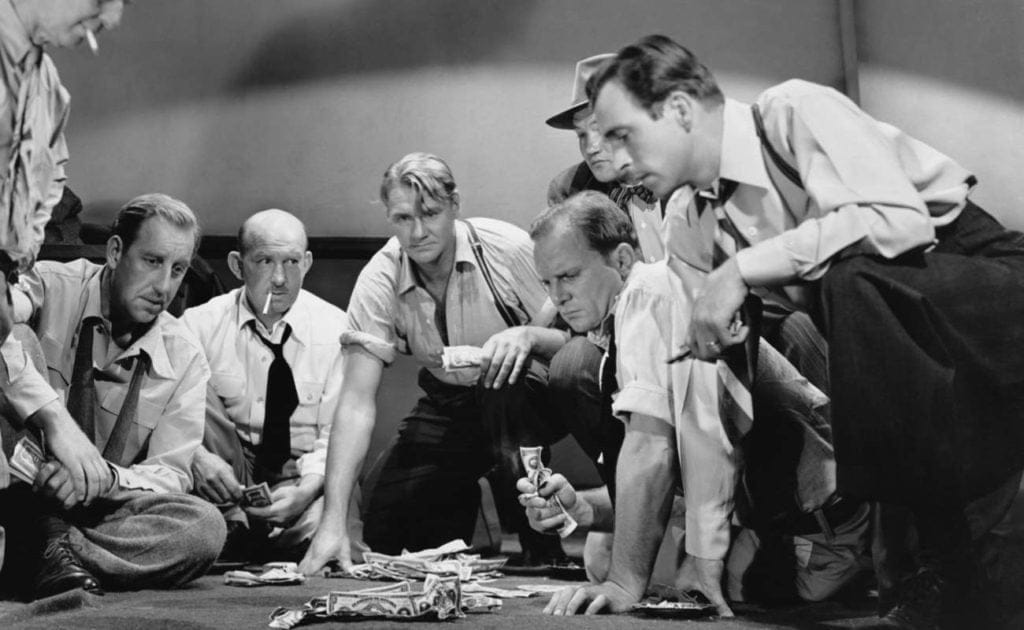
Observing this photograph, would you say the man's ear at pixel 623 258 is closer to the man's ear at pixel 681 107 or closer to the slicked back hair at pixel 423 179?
the man's ear at pixel 681 107

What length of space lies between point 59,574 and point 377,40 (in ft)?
8.94

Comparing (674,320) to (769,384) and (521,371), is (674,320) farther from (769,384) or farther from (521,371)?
(521,371)

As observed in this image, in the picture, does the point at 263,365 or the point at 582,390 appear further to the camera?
the point at 263,365

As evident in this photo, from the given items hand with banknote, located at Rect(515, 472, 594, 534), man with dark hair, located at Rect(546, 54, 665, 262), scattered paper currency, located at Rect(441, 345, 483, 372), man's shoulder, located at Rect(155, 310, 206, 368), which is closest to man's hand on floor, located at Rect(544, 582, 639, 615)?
hand with banknote, located at Rect(515, 472, 594, 534)

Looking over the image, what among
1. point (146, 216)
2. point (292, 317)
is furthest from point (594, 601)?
point (292, 317)

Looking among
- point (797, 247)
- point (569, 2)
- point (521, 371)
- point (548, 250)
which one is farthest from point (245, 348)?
point (797, 247)

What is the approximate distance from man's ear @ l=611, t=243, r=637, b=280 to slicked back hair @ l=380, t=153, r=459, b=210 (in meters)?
0.78

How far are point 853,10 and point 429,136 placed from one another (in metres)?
1.63

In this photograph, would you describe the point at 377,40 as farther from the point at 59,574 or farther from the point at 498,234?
the point at 59,574

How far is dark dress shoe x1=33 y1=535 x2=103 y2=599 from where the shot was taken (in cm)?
232

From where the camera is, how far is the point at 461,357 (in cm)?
313

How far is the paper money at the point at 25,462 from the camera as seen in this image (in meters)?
2.43

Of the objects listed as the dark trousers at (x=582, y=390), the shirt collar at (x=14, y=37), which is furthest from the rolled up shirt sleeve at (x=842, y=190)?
the shirt collar at (x=14, y=37)

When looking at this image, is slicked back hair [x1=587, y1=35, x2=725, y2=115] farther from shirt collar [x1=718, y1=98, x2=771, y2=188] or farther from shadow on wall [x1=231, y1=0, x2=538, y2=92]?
shadow on wall [x1=231, y1=0, x2=538, y2=92]
